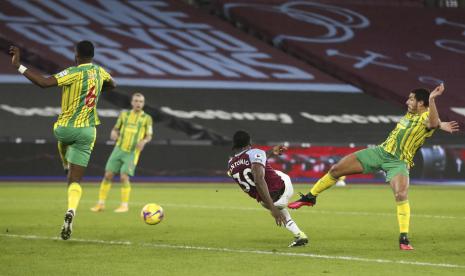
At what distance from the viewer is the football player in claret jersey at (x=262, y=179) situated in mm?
10398

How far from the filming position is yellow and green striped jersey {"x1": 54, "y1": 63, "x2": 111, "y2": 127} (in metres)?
11.1

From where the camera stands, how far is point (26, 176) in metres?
26.3

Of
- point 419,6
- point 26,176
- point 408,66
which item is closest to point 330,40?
point 408,66

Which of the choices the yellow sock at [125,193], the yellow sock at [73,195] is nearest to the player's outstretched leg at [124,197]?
the yellow sock at [125,193]

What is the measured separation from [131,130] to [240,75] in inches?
672

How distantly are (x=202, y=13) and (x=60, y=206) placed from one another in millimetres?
21236

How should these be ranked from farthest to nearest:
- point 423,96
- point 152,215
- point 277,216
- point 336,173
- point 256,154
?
point 152,215 → point 336,173 → point 423,96 → point 256,154 → point 277,216

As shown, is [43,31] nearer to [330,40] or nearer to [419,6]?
[330,40]

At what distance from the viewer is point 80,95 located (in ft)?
36.7

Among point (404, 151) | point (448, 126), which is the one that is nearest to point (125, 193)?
point (404, 151)

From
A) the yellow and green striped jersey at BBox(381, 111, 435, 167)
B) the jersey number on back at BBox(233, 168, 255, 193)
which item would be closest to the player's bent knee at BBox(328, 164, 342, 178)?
the yellow and green striped jersey at BBox(381, 111, 435, 167)

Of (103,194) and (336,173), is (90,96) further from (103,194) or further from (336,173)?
(103,194)

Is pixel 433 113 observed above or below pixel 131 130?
above

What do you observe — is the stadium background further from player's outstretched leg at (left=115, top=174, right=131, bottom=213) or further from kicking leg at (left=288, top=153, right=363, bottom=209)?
kicking leg at (left=288, top=153, right=363, bottom=209)
